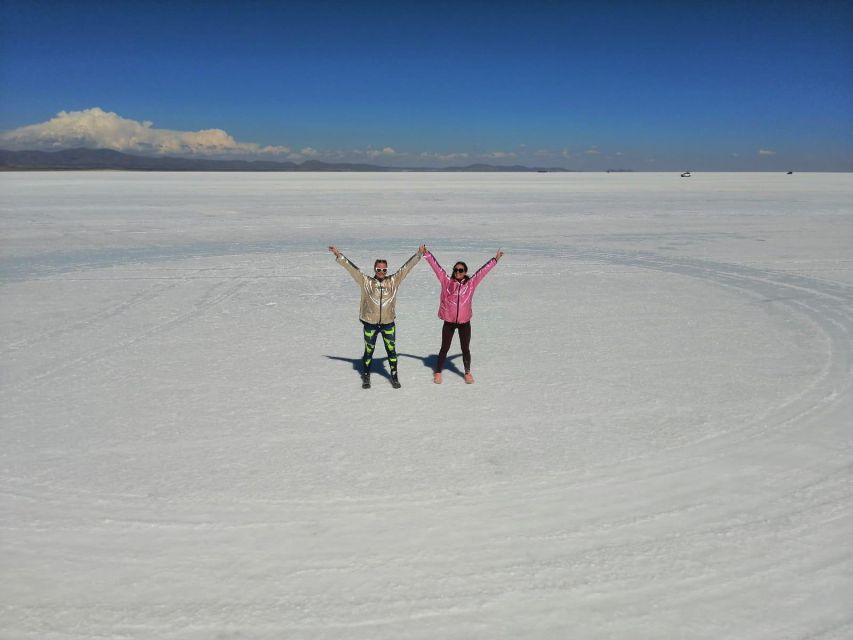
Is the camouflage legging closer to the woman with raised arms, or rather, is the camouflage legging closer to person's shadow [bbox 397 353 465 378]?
the woman with raised arms

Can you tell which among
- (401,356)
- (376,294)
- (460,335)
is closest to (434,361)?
(401,356)

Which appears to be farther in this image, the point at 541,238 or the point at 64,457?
the point at 541,238

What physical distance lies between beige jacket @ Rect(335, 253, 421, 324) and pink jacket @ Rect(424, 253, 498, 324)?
34 centimetres

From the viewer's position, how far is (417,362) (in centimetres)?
758

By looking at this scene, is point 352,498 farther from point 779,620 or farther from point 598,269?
Result: point 598,269

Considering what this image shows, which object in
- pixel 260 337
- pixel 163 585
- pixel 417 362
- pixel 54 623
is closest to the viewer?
pixel 54 623

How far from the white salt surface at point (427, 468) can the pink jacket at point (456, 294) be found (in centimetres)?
74

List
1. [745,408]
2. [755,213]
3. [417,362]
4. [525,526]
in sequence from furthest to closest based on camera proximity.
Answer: [755,213] < [417,362] < [745,408] < [525,526]

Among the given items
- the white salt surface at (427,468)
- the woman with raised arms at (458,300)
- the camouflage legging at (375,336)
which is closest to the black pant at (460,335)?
the woman with raised arms at (458,300)

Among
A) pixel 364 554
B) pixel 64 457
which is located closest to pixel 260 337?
pixel 64 457

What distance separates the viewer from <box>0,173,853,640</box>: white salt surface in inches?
134

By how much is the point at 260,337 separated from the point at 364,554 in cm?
511

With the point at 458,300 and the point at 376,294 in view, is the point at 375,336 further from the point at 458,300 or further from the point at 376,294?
the point at 458,300

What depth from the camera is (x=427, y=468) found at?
A: 15.9 feet
